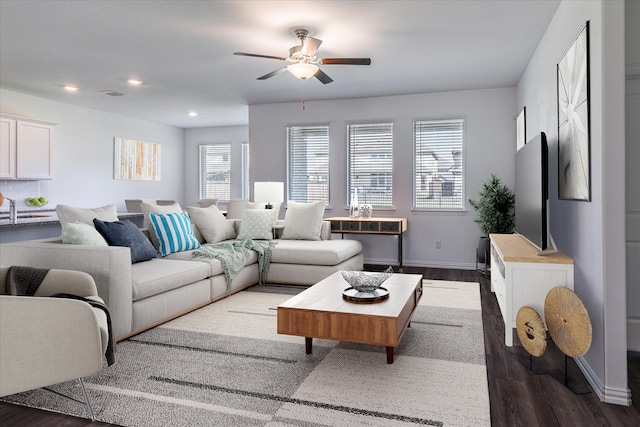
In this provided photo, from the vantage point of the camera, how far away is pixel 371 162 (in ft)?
22.6

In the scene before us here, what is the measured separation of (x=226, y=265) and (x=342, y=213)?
2.96 meters

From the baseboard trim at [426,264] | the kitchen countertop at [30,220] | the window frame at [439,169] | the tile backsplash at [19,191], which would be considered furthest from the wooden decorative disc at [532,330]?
the tile backsplash at [19,191]

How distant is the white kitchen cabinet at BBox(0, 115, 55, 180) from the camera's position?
20.0ft

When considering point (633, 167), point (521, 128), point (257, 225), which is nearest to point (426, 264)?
point (521, 128)

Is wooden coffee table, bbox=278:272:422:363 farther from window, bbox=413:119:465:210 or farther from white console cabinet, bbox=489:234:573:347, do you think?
window, bbox=413:119:465:210

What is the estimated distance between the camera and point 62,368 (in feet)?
6.30

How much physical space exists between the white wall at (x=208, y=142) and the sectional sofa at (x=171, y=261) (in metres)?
3.87

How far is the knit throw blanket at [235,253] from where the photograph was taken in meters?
4.45

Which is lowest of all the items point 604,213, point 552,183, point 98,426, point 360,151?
point 98,426

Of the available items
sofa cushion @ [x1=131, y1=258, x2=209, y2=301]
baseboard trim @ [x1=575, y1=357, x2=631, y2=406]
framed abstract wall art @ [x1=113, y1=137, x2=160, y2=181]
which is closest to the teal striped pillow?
sofa cushion @ [x1=131, y1=258, x2=209, y2=301]

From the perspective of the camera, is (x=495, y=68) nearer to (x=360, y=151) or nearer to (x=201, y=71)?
(x=360, y=151)

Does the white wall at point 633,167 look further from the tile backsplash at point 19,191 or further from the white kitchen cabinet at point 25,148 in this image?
the tile backsplash at point 19,191

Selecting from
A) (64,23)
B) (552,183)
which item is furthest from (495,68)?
(64,23)

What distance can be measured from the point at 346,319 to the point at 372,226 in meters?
3.64
